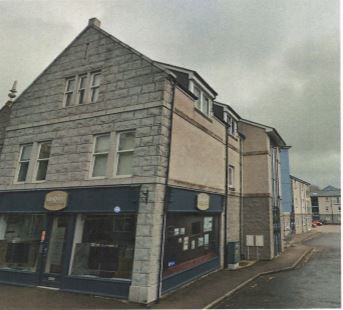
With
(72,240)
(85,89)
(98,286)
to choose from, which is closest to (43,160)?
(85,89)

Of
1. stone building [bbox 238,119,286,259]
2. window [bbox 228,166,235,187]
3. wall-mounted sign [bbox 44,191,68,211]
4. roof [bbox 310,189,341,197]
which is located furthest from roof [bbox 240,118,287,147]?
roof [bbox 310,189,341,197]

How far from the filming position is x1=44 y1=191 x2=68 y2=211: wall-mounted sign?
1195cm

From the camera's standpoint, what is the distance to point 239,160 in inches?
773

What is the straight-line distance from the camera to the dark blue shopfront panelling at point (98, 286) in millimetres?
9891

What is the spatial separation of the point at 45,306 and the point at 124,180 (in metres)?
4.90

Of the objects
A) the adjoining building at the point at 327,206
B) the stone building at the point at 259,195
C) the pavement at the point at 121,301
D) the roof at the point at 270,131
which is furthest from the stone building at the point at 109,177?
the adjoining building at the point at 327,206

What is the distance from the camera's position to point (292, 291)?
1079cm

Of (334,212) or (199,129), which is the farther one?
(334,212)

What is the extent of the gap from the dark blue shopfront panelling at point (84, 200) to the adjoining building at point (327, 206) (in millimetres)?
85279

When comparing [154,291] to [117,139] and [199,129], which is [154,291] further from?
[199,129]

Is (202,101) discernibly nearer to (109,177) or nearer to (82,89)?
(82,89)

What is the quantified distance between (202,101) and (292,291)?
969 centimetres

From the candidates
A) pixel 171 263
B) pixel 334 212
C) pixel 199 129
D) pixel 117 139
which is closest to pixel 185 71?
pixel 199 129

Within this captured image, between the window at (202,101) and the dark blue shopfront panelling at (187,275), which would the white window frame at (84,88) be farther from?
the dark blue shopfront panelling at (187,275)
